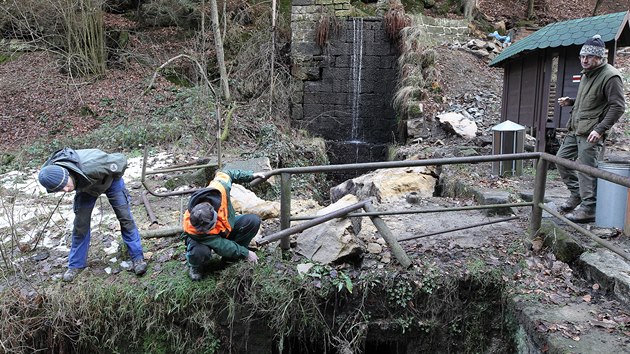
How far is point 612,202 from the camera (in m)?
4.22

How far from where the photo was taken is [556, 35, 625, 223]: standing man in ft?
13.9

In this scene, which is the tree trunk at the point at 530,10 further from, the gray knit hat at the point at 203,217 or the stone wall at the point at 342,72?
the gray knit hat at the point at 203,217

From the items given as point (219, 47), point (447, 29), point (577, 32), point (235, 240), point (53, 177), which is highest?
point (447, 29)

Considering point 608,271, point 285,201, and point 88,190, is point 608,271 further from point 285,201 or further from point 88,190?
point 88,190

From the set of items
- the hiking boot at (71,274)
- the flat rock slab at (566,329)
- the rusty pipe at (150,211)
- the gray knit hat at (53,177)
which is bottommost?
the hiking boot at (71,274)

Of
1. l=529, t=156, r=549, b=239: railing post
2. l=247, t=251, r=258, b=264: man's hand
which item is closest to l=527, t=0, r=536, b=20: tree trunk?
l=529, t=156, r=549, b=239: railing post

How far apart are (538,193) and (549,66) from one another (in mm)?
4273

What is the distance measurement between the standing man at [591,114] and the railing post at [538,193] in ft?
2.32

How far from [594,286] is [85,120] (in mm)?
11706

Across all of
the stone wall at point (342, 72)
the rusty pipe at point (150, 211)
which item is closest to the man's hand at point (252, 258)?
the rusty pipe at point (150, 211)

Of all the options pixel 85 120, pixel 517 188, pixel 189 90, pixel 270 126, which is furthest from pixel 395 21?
pixel 85 120

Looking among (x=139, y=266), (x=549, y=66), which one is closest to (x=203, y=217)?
(x=139, y=266)

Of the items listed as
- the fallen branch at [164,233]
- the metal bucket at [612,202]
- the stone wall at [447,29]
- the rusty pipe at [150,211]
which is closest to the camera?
the metal bucket at [612,202]

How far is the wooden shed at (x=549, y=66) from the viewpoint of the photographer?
6414 mm
